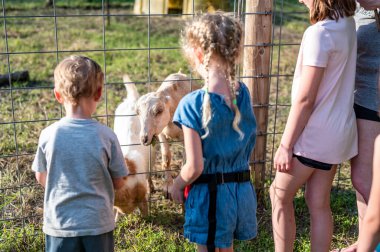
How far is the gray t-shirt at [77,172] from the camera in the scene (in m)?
2.49

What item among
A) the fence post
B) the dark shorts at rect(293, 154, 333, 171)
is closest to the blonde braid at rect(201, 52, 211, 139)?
the dark shorts at rect(293, 154, 333, 171)

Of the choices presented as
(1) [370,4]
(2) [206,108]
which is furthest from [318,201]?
(1) [370,4]

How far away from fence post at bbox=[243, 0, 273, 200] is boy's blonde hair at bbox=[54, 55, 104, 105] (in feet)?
5.98

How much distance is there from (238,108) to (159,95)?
1732 millimetres

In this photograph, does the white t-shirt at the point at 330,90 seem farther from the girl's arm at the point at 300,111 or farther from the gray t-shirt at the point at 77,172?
the gray t-shirt at the point at 77,172

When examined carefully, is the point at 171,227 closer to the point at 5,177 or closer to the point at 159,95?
the point at 159,95

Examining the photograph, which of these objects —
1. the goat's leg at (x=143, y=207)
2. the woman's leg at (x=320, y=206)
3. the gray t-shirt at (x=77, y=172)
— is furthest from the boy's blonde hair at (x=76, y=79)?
the goat's leg at (x=143, y=207)

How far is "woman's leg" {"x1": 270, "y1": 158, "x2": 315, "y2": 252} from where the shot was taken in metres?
3.01

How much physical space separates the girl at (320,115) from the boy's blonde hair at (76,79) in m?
1.09

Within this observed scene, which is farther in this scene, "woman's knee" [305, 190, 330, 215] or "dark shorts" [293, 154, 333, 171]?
"woman's knee" [305, 190, 330, 215]

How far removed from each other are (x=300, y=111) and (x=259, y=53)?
4.47 feet

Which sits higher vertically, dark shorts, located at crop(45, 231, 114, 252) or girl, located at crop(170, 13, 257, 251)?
girl, located at crop(170, 13, 257, 251)

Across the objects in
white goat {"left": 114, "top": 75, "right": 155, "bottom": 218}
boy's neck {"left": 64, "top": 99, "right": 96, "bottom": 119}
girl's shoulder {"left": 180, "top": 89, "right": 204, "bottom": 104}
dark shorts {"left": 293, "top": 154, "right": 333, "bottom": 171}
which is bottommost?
white goat {"left": 114, "top": 75, "right": 155, "bottom": 218}

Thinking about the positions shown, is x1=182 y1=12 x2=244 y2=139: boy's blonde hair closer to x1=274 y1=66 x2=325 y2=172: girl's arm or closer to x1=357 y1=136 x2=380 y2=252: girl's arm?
x1=274 y1=66 x2=325 y2=172: girl's arm
